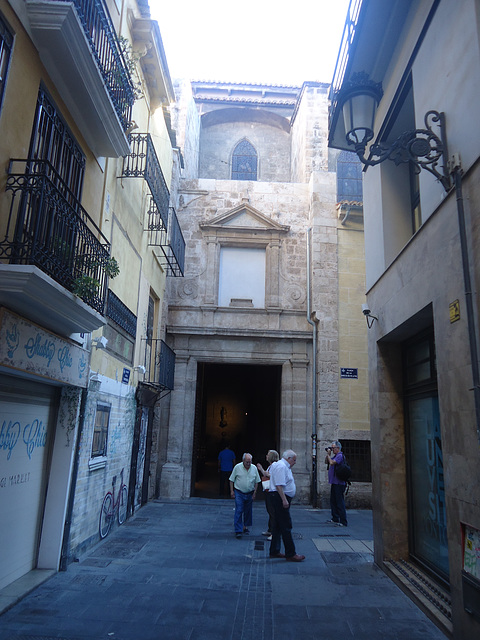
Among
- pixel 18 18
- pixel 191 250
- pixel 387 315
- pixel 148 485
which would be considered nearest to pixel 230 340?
pixel 191 250

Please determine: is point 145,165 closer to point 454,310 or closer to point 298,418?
point 454,310

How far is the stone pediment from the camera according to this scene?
566 inches

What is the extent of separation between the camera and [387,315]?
652cm

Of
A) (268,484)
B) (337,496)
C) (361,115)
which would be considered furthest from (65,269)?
(337,496)

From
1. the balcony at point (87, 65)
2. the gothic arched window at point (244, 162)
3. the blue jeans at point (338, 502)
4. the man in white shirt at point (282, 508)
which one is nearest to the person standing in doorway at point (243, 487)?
the man in white shirt at point (282, 508)

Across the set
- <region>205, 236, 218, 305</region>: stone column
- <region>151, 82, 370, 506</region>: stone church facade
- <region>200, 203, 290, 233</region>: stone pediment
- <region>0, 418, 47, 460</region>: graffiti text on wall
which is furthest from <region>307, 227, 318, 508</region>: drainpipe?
<region>0, 418, 47, 460</region>: graffiti text on wall

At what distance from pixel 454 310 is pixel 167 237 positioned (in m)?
8.69

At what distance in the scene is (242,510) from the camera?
8.61m

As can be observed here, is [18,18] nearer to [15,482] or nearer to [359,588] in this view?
[15,482]

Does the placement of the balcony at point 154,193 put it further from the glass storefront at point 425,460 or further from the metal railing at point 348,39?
the glass storefront at point 425,460

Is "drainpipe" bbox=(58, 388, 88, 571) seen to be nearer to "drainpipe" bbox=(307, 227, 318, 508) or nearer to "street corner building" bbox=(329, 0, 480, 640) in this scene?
"street corner building" bbox=(329, 0, 480, 640)

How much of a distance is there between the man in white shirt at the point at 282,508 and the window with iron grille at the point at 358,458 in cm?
601

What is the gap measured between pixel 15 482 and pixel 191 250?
9651mm

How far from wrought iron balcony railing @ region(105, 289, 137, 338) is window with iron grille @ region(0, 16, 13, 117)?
141 inches
